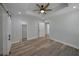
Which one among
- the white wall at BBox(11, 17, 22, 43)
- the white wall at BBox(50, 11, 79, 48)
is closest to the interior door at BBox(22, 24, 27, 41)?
the white wall at BBox(11, 17, 22, 43)

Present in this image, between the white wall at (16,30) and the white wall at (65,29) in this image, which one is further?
the white wall at (65,29)

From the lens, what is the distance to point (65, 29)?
1.77m

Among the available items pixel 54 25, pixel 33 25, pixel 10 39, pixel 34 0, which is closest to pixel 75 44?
pixel 54 25

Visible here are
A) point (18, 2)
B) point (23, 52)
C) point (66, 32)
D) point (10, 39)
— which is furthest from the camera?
point (66, 32)

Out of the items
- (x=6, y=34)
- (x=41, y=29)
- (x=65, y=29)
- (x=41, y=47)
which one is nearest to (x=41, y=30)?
(x=41, y=29)

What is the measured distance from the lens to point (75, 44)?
1.76m

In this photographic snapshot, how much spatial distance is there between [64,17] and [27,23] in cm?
76

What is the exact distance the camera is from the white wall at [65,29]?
1770 mm

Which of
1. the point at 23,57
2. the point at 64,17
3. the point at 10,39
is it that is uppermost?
the point at 64,17

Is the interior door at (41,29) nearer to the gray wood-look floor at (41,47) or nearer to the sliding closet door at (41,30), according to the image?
the sliding closet door at (41,30)

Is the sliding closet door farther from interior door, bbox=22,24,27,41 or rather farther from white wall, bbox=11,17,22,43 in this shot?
white wall, bbox=11,17,22,43

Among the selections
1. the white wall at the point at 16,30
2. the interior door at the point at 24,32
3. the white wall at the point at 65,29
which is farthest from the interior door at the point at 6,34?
the white wall at the point at 65,29

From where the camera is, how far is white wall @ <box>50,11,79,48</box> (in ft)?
5.81

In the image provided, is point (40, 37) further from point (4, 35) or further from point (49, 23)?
point (4, 35)
